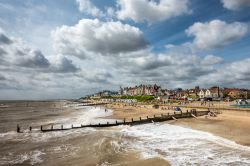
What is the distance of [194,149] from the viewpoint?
66.5ft

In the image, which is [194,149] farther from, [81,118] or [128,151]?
[81,118]

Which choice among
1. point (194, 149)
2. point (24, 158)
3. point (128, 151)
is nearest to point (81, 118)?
point (24, 158)

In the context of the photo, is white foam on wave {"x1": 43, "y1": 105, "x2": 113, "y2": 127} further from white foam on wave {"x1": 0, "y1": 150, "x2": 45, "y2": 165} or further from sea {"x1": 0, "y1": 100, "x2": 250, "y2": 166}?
white foam on wave {"x1": 0, "y1": 150, "x2": 45, "y2": 165}

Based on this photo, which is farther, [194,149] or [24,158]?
[194,149]

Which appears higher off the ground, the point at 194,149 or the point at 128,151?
the point at 194,149

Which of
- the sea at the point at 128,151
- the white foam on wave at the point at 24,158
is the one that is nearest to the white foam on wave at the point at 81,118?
the sea at the point at 128,151

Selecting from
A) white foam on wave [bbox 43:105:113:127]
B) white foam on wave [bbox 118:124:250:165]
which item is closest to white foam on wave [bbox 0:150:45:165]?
white foam on wave [bbox 118:124:250:165]

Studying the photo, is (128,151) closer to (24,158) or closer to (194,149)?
(194,149)

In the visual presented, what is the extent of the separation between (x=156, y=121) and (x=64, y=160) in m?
27.7

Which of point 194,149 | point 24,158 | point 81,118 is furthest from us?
point 81,118

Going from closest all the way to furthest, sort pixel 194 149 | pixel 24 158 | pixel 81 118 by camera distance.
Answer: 1. pixel 24 158
2. pixel 194 149
3. pixel 81 118

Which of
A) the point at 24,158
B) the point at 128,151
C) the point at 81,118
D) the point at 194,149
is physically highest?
the point at 194,149

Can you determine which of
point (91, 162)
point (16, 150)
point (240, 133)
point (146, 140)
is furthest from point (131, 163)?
point (240, 133)

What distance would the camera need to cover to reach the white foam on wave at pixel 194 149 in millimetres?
16719
